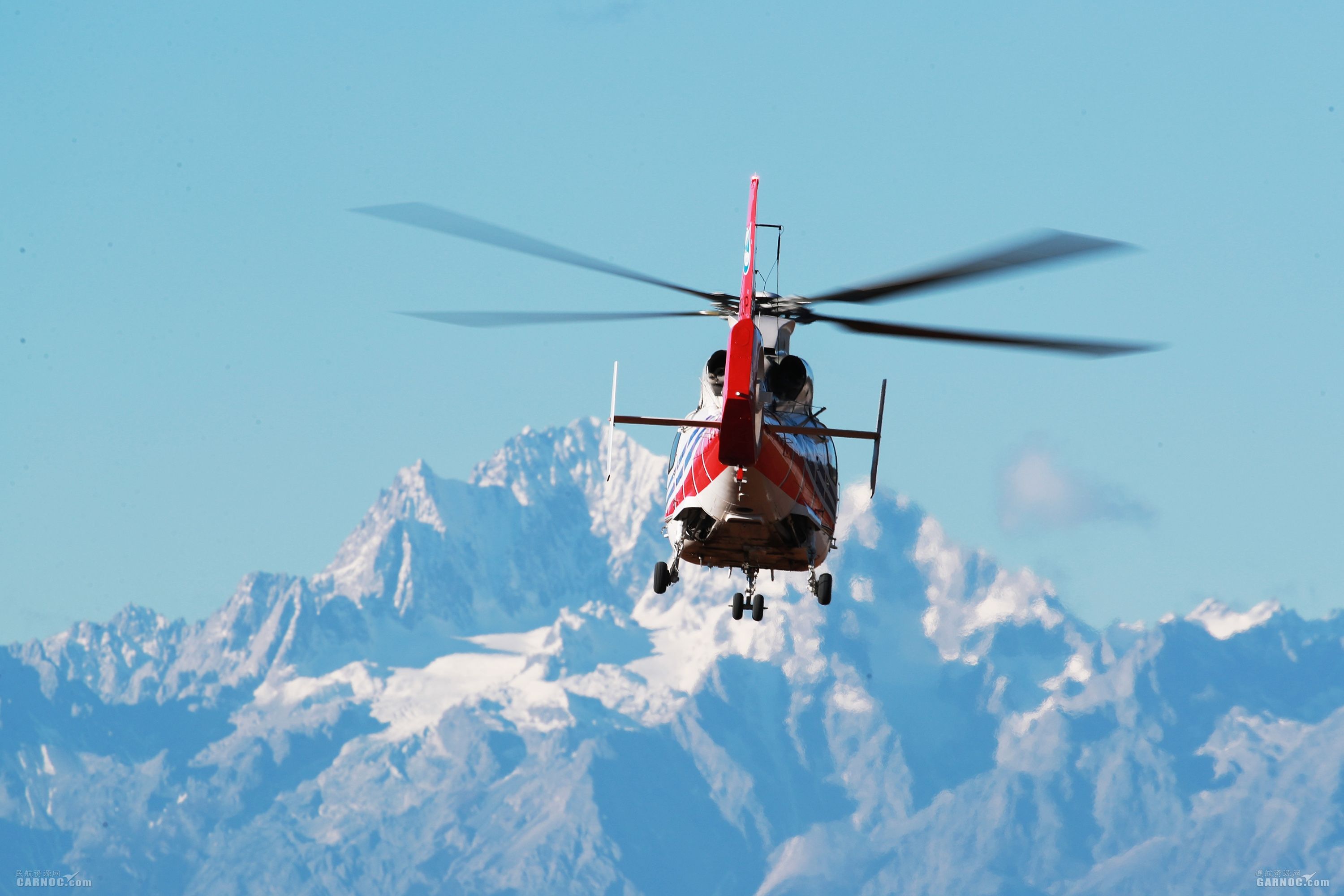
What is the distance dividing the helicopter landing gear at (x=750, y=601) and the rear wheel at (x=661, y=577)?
167cm

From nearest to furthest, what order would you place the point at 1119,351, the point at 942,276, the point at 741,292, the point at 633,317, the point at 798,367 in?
the point at 1119,351, the point at 942,276, the point at 633,317, the point at 741,292, the point at 798,367

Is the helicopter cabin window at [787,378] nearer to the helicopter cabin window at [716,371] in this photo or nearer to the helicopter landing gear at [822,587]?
the helicopter cabin window at [716,371]

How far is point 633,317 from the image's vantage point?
45.2m

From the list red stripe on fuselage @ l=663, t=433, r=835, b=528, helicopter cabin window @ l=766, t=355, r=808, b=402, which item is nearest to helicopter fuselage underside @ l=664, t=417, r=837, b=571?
red stripe on fuselage @ l=663, t=433, r=835, b=528

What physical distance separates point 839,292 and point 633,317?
464 cm

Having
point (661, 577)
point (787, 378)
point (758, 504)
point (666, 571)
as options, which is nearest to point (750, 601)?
point (666, 571)

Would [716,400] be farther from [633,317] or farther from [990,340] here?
[990,340]

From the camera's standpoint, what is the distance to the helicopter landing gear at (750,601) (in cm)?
5003

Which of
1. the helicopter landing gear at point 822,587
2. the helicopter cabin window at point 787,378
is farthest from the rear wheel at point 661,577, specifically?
the helicopter cabin window at point 787,378

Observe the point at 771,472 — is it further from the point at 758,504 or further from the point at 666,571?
the point at 666,571

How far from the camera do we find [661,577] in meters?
50.3

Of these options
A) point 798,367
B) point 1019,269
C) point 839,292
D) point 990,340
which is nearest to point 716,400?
point 798,367

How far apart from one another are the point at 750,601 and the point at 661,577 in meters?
2.48

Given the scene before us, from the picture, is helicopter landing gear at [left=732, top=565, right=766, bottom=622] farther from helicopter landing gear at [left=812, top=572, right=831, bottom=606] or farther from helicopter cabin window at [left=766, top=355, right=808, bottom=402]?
helicopter cabin window at [left=766, top=355, right=808, bottom=402]
